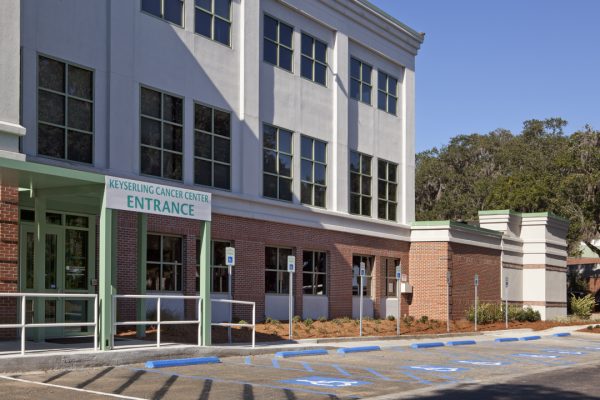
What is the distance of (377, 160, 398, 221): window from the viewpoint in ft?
121

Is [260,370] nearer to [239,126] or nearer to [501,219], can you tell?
[239,126]

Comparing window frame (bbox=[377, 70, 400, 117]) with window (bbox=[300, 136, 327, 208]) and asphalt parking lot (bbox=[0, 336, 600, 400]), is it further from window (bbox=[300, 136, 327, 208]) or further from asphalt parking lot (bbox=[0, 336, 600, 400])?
asphalt parking lot (bbox=[0, 336, 600, 400])

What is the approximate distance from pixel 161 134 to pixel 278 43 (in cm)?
731

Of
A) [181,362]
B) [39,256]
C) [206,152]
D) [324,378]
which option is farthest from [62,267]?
[324,378]

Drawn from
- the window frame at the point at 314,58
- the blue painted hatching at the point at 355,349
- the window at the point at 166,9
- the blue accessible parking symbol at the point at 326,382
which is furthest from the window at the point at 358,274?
the blue accessible parking symbol at the point at 326,382

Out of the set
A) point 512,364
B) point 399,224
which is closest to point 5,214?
point 512,364

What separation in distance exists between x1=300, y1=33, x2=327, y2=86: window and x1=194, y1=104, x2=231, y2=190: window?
17.9 feet

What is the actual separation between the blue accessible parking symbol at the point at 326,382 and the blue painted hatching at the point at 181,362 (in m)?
2.96

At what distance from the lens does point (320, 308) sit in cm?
3198

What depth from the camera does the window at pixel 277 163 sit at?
98.7 feet

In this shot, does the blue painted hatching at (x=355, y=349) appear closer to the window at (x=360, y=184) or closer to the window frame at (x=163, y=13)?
the window frame at (x=163, y=13)

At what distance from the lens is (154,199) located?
60.8 feet

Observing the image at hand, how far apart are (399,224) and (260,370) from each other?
21.0 metres

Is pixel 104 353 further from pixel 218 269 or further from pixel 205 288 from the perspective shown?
pixel 218 269
